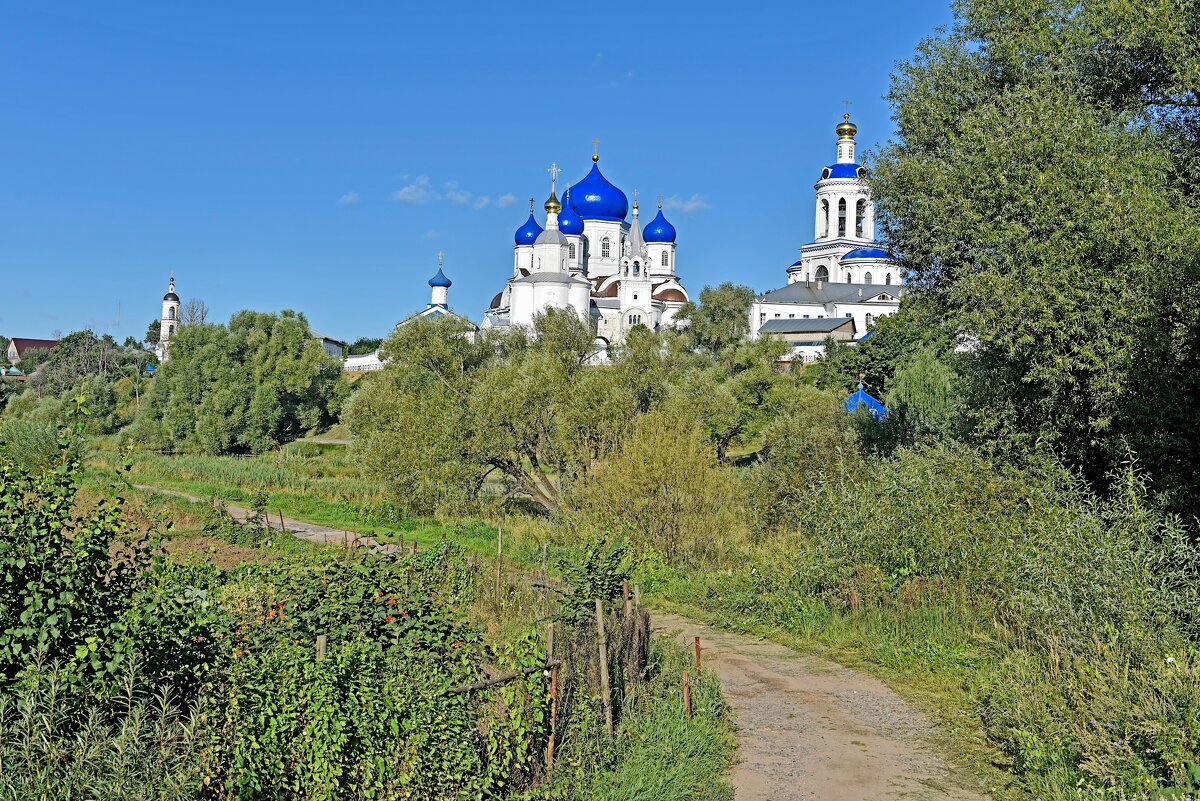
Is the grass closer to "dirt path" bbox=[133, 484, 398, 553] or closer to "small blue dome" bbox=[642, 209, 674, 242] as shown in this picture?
"dirt path" bbox=[133, 484, 398, 553]

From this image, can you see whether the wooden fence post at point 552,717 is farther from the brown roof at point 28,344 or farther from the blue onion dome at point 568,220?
the brown roof at point 28,344

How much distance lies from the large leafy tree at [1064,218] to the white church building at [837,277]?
2470 inches

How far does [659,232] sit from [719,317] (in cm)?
2437

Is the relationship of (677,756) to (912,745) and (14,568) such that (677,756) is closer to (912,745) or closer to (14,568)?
(912,745)

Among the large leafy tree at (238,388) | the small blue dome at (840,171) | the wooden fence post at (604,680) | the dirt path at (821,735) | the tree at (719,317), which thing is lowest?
the dirt path at (821,735)

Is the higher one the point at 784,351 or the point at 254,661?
the point at 784,351

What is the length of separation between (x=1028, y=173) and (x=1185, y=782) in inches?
316

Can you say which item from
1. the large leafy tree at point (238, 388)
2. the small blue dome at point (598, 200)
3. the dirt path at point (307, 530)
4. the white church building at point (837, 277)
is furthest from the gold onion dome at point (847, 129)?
the dirt path at point (307, 530)

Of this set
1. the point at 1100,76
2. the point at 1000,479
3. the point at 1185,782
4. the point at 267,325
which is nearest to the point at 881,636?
the point at 1000,479

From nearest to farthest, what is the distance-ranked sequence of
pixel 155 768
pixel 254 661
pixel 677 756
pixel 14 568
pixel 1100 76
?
pixel 155 768 → pixel 14 568 → pixel 254 661 → pixel 677 756 → pixel 1100 76

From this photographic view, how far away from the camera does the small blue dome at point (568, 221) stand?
7569cm

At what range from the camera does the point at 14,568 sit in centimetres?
588

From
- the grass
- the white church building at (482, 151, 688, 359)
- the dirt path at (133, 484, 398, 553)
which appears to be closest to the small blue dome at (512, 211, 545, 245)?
the white church building at (482, 151, 688, 359)

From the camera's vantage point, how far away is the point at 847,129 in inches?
3452
